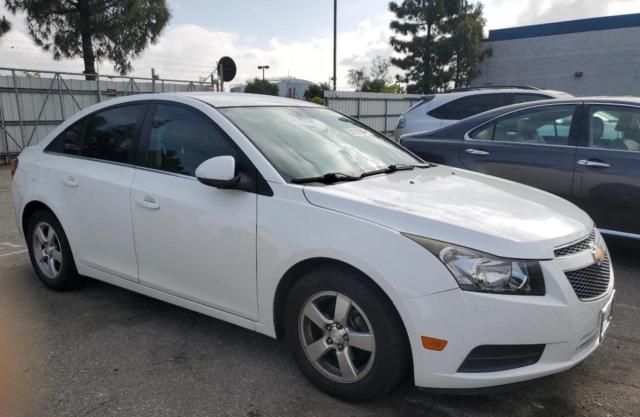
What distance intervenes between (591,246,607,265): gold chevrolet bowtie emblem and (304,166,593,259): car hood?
0.10m

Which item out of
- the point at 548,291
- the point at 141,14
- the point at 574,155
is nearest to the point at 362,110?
the point at 141,14

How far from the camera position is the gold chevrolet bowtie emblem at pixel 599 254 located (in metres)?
2.58

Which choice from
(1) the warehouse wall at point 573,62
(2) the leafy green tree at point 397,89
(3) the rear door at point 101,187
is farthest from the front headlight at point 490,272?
(2) the leafy green tree at point 397,89

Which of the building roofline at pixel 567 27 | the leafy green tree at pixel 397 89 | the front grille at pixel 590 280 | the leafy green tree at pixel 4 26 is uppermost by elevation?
the building roofline at pixel 567 27

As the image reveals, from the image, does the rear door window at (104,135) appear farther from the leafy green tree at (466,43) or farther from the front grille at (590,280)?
the leafy green tree at (466,43)

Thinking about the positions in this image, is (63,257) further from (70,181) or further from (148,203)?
(148,203)

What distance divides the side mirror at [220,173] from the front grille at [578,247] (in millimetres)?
1659

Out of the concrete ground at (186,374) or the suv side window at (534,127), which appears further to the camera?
the suv side window at (534,127)

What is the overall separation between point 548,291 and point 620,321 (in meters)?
1.76

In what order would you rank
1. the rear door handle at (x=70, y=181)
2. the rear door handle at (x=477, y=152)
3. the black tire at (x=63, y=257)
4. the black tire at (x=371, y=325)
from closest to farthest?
the black tire at (x=371, y=325) < the rear door handle at (x=70, y=181) < the black tire at (x=63, y=257) < the rear door handle at (x=477, y=152)

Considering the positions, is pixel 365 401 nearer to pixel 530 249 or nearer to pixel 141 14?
pixel 530 249

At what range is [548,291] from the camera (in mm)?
2248

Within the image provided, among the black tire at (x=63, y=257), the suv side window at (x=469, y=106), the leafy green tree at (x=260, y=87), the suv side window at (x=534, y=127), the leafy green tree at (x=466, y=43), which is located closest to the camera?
the black tire at (x=63, y=257)

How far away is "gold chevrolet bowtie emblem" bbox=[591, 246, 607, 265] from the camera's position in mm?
2576
